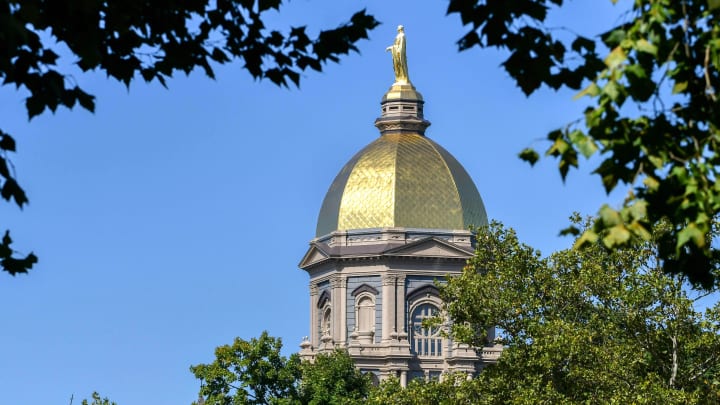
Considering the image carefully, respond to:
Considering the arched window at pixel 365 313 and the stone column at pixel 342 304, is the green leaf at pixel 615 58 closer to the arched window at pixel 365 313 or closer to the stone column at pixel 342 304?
the arched window at pixel 365 313

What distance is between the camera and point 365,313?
4963 inches

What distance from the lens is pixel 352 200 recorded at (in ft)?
413

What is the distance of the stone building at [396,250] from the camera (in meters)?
124

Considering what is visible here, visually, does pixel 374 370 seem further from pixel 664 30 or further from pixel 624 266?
pixel 664 30

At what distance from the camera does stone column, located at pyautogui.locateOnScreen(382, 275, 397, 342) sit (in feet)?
408

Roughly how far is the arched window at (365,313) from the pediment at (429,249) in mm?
3698

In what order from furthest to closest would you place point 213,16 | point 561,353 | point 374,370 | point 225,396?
point 374,370 < point 225,396 < point 561,353 < point 213,16

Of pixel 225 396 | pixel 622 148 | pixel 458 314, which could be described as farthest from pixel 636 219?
pixel 225 396

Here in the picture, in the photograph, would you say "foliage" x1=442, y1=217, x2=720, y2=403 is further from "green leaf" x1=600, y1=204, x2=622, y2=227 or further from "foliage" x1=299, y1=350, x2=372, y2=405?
"green leaf" x1=600, y1=204, x2=622, y2=227

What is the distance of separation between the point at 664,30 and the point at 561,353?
40754 mm

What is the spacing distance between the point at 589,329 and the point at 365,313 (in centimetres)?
6302

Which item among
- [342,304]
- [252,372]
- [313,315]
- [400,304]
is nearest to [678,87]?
[252,372]

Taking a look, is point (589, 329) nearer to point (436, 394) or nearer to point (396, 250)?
point (436, 394)

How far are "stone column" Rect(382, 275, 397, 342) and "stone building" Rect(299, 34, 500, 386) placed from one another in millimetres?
58
